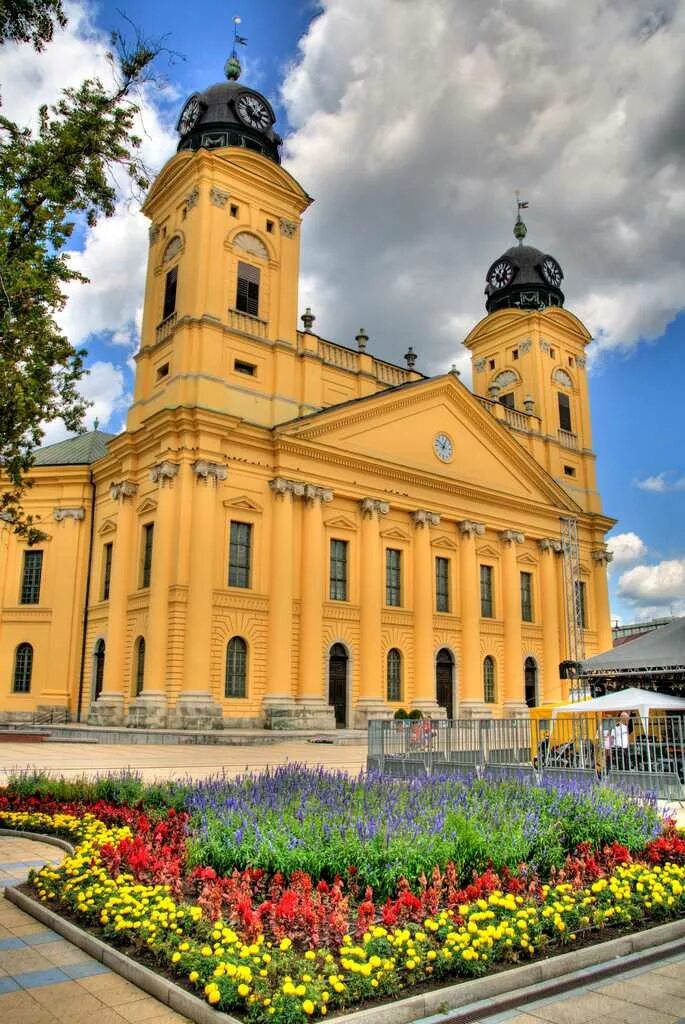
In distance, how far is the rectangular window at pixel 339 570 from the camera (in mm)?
36312

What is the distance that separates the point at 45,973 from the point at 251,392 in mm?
30561

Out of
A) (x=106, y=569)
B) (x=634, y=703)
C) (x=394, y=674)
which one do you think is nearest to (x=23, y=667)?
(x=106, y=569)

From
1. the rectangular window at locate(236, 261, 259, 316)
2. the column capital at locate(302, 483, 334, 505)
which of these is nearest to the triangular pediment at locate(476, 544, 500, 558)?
the column capital at locate(302, 483, 334, 505)

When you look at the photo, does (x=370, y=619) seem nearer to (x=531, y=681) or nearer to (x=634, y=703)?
(x=531, y=681)

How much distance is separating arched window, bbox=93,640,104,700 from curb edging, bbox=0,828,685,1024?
30616 millimetres

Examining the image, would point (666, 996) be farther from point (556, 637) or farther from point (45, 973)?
point (556, 637)

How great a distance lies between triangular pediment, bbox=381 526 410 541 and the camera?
38219mm

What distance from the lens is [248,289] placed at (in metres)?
36.6

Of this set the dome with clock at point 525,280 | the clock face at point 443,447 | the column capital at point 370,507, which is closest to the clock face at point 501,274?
the dome with clock at point 525,280

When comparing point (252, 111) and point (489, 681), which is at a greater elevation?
point (252, 111)

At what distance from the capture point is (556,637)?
45625mm

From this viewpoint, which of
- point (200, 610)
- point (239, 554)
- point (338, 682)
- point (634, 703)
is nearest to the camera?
point (634, 703)

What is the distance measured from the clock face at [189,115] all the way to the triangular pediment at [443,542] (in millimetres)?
23424

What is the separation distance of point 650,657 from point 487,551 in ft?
78.0
